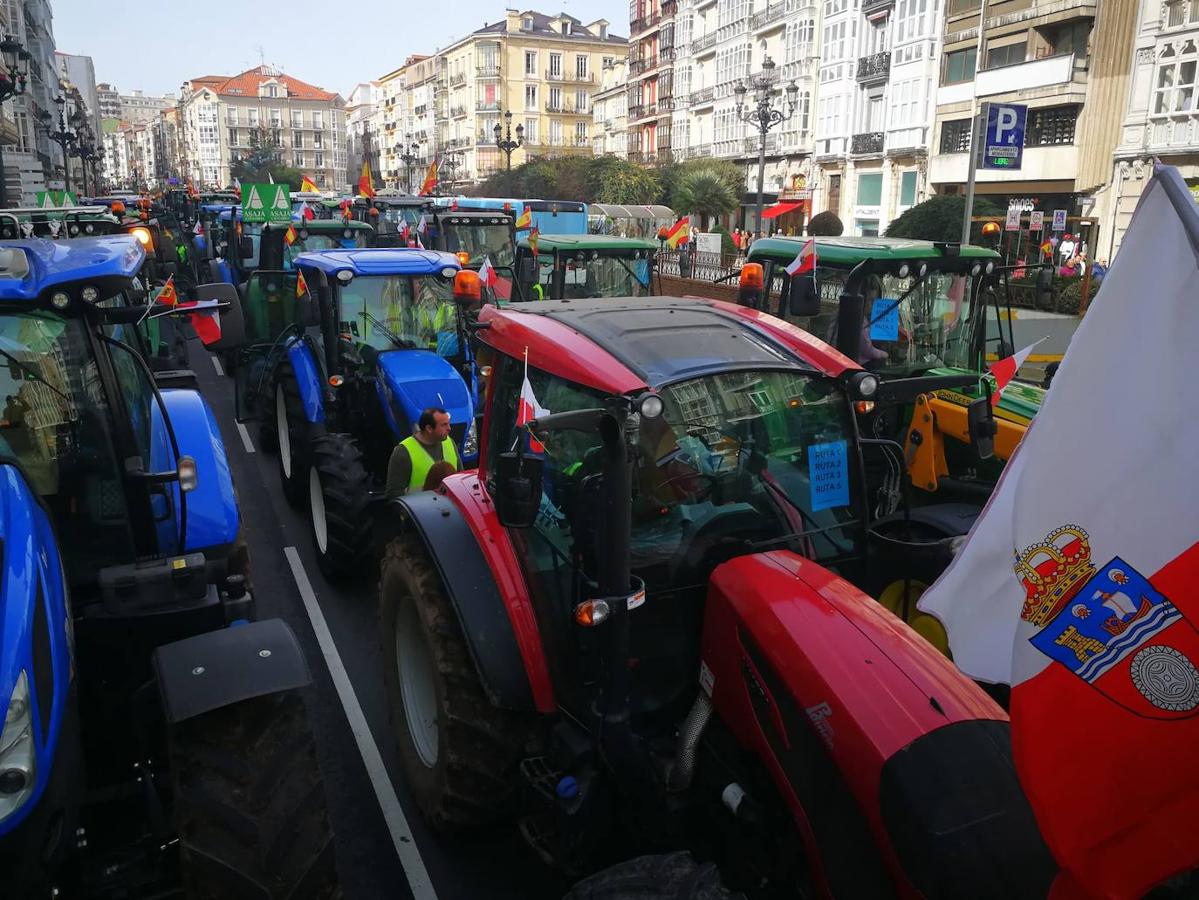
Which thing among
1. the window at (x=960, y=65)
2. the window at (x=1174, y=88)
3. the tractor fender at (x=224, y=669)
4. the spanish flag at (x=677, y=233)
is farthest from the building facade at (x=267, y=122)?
the tractor fender at (x=224, y=669)

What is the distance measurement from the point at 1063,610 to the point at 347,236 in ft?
45.0

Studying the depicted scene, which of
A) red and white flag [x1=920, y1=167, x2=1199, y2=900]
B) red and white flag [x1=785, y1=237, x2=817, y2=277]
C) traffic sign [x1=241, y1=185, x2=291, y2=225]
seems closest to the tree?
traffic sign [x1=241, y1=185, x2=291, y2=225]

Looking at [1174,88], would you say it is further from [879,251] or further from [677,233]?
[879,251]

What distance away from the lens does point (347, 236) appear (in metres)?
14.2

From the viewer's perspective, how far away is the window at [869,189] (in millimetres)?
38281

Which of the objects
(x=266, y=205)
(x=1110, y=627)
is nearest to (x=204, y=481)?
(x=1110, y=627)

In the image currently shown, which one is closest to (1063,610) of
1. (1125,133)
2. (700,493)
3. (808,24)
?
(700,493)

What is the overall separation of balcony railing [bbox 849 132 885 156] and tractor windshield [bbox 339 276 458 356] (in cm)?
3353

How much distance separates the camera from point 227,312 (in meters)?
4.42

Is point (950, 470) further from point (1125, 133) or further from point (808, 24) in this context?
point (808, 24)

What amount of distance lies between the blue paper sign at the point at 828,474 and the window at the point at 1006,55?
32.2 m

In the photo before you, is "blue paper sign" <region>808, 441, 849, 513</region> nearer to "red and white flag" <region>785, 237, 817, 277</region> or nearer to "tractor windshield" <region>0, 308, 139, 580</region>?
"tractor windshield" <region>0, 308, 139, 580</region>

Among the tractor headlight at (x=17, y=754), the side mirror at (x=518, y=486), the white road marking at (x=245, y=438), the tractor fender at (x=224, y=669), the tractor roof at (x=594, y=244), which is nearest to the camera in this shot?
the tractor headlight at (x=17, y=754)

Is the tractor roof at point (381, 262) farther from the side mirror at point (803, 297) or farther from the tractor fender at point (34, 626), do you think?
the tractor fender at point (34, 626)
